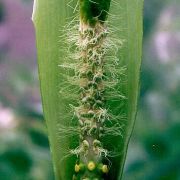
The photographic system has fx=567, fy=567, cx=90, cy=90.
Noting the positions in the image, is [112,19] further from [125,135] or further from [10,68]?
[10,68]

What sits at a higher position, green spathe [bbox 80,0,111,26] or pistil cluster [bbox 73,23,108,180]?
green spathe [bbox 80,0,111,26]

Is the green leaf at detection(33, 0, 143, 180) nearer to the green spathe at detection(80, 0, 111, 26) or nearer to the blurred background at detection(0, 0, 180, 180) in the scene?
the green spathe at detection(80, 0, 111, 26)

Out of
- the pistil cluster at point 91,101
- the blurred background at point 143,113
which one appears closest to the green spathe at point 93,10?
the pistil cluster at point 91,101

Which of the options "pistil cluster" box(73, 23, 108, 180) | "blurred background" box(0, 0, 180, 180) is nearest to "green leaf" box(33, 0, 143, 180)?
"pistil cluster" box(73, 23, 108, 180)

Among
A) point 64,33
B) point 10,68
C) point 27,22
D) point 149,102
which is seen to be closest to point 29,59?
point 10,68

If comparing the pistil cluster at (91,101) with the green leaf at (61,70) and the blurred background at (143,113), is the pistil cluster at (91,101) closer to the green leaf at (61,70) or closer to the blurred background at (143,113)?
the green leaf at (61,70)

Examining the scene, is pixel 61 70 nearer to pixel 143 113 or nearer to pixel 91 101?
pixel 91 101
